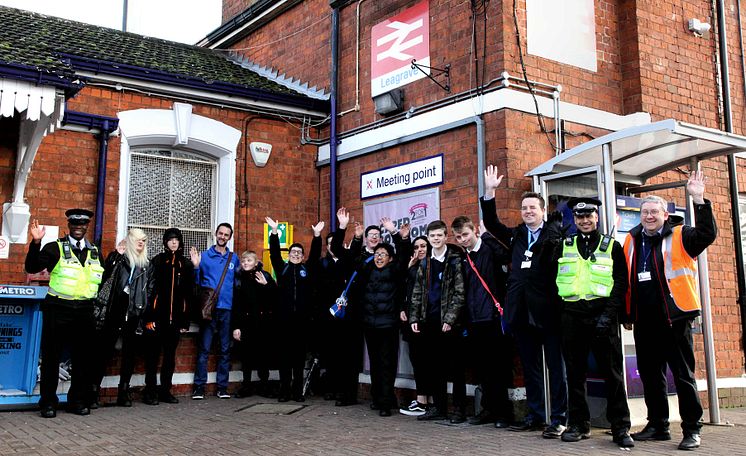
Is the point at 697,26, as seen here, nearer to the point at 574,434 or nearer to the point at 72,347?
the point at 574,434

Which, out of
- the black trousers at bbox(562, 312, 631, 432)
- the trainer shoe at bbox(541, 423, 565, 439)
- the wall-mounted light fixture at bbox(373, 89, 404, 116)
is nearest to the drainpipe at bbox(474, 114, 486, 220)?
the wall-mounted light fixture at bbox(373, 89, 404, 116)

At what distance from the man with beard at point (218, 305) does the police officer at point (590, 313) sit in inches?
179

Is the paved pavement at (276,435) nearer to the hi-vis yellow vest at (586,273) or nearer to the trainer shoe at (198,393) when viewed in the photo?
the trainer shoe at (198,393)

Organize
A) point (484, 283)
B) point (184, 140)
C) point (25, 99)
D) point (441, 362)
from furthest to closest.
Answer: point (184, 140) → point (25, 99) → point (441, 362) → point (484, 283)

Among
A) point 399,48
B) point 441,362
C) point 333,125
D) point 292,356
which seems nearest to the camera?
point 441,362

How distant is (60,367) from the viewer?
8219mm

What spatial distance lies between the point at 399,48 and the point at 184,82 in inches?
122

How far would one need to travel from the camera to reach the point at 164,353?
8766 millimetres

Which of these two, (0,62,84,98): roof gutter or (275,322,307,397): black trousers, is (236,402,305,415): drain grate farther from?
(0,62,84,98): roof gutter

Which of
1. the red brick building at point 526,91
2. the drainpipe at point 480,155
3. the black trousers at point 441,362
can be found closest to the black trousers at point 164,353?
the black trousers at point 441,362

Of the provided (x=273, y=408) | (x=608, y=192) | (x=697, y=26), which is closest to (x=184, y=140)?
(x=273, y=408)

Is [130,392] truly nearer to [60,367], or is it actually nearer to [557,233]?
[60,367]

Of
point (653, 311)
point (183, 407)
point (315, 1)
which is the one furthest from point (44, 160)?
point (653, 311)

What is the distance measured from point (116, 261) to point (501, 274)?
442 cm
